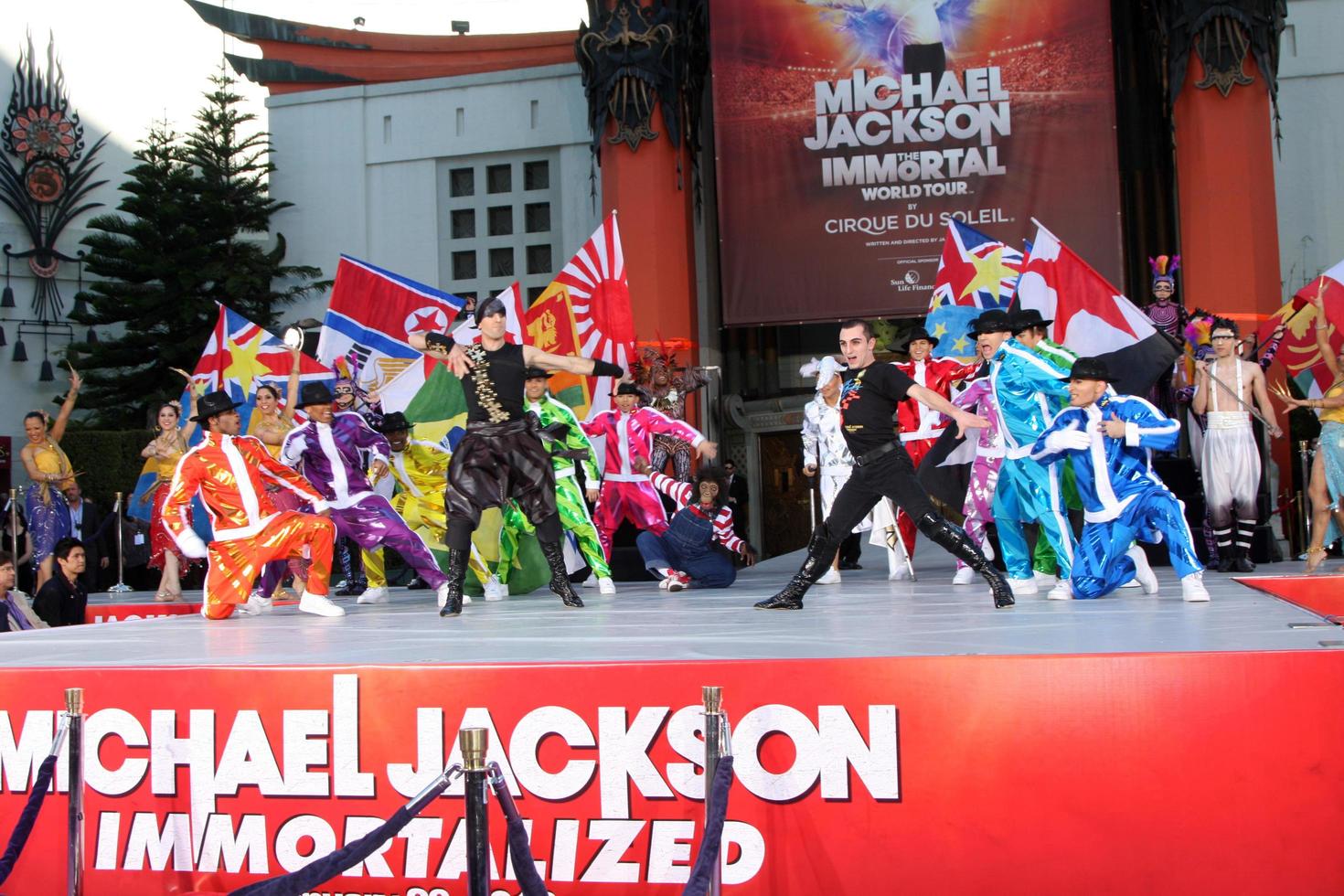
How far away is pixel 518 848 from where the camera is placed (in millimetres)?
3441

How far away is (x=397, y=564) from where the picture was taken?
14.4 metres

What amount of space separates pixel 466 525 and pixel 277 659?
2.57 m

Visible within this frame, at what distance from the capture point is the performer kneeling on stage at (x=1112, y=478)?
6.18 m

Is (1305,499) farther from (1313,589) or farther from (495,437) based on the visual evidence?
(495,437)

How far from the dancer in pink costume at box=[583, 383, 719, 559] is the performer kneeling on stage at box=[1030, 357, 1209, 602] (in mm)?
3352

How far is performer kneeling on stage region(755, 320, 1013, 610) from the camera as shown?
648 centimetres

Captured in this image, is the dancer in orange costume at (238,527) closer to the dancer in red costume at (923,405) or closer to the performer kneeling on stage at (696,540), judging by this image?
the performer kneeling on stage at (696,540)

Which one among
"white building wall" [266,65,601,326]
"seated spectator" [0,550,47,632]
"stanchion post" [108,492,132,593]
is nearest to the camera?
"seated spectator" [0,550,47,632]

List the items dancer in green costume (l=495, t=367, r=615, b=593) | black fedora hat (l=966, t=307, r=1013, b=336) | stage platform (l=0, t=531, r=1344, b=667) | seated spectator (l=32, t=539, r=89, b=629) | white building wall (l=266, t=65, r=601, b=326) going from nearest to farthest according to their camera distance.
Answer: stage platform (l=0, t=531, r=1344, b=667) → black fedora hat (l=966, t=307, r=1013, b=336) → dancer in green costume (l=495, t=367, r=615, b=593) → seated spectator (l=32, t=539, r=89, b=629) → white building wall (l=266, t=65, r=601, b=326)

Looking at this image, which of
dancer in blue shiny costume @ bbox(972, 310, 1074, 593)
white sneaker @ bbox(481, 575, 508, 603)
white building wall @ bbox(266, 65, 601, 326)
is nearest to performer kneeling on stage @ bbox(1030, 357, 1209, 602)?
dancer in blue shiny costume @ bbox(972, 310, 1074, 593)

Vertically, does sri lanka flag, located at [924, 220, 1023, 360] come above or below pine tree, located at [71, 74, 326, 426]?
below

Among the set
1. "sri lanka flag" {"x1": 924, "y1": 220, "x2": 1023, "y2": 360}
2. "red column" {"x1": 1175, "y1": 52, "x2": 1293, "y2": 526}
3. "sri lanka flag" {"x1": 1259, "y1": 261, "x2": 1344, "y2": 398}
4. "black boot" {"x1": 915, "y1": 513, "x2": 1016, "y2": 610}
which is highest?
"red column" {"x1": 1175, "y1": 52, "x2": 1293, "y2": 526}

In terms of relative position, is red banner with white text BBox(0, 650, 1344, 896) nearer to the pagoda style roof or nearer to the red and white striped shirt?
the red and white striped shirt

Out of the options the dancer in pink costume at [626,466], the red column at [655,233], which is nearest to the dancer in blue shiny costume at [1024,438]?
the dancer in pink costume at [626,466]
